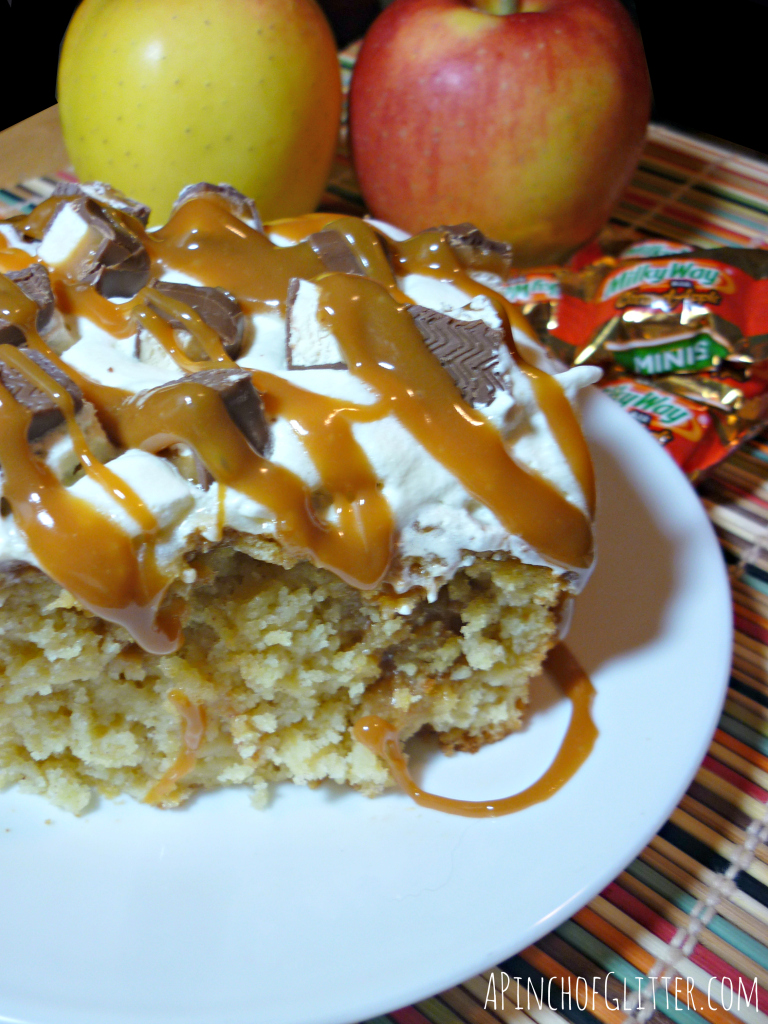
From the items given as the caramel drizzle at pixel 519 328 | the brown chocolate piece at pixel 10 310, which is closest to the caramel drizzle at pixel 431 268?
the caramel drizzle at pixel 519 328

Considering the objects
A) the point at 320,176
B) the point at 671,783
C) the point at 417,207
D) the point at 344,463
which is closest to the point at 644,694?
the point at 671,783

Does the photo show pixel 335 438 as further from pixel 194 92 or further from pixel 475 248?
pixel 194 92

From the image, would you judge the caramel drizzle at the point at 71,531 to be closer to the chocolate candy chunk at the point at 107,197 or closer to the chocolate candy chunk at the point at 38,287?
the chocolate candy chunk at the point at 38,287

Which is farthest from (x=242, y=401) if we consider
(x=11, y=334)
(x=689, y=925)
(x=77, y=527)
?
(x=689, y=925)

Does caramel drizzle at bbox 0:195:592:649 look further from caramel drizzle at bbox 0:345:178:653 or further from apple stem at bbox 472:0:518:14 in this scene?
apple stem at bbox 472:0:518:14

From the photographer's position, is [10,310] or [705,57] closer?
[10,310]
